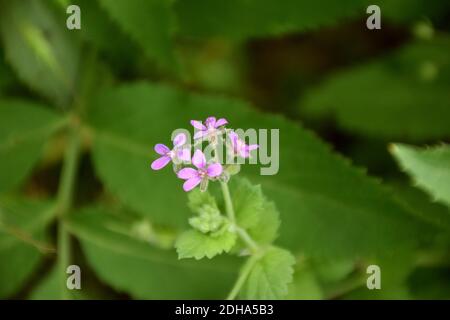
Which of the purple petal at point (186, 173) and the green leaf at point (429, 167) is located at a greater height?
the green leaf at point (429, 167)

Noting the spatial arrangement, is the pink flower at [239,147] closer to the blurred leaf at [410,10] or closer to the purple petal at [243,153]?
the purple petal at [243,153]

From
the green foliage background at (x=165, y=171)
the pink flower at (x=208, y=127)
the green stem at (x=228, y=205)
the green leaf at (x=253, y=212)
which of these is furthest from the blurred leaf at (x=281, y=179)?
the pink flower at (x=208, y=127)

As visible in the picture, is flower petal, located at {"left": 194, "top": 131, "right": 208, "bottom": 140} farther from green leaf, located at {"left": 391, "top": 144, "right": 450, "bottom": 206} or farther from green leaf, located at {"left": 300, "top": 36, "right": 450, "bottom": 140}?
green leaf, located at {"left": 300, "top": 36, "right": 450, "bottom": 140}

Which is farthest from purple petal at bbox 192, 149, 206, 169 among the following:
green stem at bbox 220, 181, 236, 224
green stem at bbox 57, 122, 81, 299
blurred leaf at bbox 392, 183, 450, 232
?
green stem at bbox 57, 122, 81, 299

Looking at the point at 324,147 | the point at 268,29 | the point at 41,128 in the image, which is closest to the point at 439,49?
the point at 268,29

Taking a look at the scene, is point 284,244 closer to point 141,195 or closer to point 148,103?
point 141,195

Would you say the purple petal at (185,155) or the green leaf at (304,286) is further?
the green leaf at (304,286)

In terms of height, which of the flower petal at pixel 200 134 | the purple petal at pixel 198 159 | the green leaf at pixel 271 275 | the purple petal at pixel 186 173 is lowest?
the green leaf at pixel 271 275

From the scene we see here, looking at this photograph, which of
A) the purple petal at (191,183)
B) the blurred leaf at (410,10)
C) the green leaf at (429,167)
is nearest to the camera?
the purple petal at (191,183)
